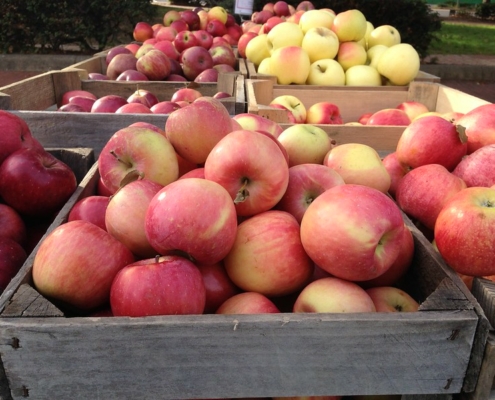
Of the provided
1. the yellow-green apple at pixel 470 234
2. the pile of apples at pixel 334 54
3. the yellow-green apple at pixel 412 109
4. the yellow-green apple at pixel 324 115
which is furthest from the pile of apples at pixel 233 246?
the pile of apples at pixel 334 54

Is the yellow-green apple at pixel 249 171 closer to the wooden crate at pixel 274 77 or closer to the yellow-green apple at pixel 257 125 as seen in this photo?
the yellow-green apple at pixel 257 125

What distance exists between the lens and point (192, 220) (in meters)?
1.05

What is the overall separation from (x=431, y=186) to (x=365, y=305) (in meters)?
0.54

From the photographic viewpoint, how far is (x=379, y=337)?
3.08ft

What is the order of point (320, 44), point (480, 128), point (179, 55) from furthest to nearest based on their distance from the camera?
point (179, 55) < point (320, 44) < point (480, 128)

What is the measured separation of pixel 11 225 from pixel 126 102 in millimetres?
1291

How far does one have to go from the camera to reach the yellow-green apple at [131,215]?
3.83ft

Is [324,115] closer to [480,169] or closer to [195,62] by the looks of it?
[480,169]

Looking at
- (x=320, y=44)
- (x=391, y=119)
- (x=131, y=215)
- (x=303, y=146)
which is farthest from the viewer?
(x=320, y=44)

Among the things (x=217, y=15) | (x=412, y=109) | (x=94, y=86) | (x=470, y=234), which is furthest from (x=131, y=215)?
(x=217, y=15)

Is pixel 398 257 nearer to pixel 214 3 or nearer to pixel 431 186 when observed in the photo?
pixel 431 186

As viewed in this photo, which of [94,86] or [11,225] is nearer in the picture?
[11,225]

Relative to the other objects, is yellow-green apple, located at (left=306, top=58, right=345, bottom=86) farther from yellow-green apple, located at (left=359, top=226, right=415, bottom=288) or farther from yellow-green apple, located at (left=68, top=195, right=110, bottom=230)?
yellow-green apple, located at (left=68, top=195, right=110, bottom=230)

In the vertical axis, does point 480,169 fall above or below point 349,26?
below
